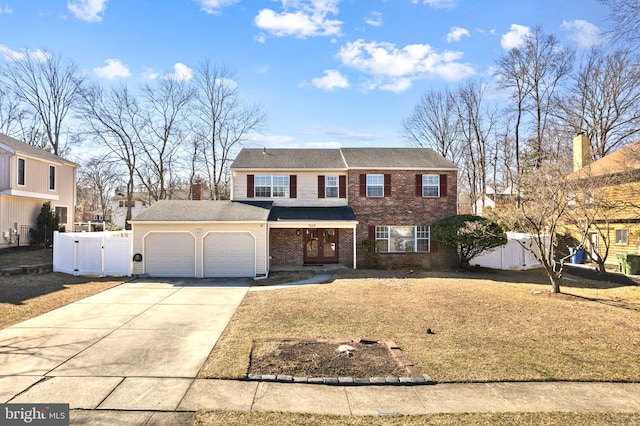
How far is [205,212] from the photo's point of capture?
17250 millimetres

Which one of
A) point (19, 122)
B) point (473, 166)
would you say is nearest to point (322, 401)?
point (473, 166)

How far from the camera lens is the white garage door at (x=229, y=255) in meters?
16.5

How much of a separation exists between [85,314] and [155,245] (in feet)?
22.9

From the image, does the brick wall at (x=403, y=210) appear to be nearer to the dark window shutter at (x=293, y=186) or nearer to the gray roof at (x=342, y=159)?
the gray roof at (x=342, y=159)

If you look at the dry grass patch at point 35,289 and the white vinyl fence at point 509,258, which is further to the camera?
the white vinyl fence at point 509,258

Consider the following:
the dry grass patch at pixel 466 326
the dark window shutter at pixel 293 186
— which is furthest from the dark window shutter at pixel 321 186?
the dry grass patch at pixel 466 326

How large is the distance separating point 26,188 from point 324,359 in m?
21.9

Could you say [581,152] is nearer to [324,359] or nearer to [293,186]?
[293,186]

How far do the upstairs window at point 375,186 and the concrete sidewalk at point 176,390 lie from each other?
13438mm

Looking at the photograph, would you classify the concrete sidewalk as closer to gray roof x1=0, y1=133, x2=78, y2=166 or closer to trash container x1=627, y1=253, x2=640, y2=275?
trash container x1=627, y1=253, x2=640, y2=275

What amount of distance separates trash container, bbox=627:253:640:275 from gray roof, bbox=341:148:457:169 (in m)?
9.27

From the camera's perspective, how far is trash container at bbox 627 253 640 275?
56.4 ft

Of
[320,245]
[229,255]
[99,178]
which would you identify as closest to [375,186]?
[320,245]

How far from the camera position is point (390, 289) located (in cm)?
1333
